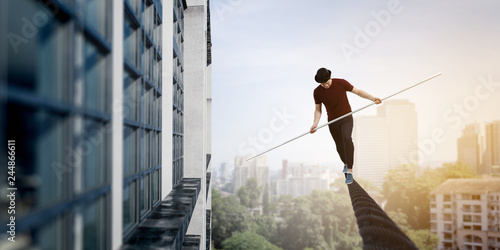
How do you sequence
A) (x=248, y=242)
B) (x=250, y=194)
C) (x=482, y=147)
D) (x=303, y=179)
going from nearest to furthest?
(x=248, y=242), (x=250, y=194), (x=482, y=147), (x=303, y=179)

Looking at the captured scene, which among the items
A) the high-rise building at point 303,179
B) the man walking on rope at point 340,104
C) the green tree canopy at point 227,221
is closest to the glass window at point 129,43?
the man walking on rope at point 340,104

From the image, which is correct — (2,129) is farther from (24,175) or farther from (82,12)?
(82,12)

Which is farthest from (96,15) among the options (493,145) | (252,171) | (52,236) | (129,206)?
(493,145)

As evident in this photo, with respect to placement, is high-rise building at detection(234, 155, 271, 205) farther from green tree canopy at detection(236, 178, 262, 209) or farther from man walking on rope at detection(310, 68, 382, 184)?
man walking on rope at detection(310, 68, 382, 184)

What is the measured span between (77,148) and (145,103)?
2.04 meters

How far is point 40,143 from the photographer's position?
140cm

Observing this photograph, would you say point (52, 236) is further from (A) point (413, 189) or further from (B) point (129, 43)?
(A) point (413, 189)

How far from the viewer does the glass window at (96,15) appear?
73.1 inches

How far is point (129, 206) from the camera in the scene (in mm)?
3107

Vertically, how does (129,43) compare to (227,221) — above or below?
above

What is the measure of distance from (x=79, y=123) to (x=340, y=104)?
4.38 m

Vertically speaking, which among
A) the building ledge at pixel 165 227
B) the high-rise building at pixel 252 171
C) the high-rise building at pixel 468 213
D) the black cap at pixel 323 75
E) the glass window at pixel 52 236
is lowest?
the high-rise building at pixel 468 213

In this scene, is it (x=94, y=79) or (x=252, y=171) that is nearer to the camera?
(x=94, y=79)

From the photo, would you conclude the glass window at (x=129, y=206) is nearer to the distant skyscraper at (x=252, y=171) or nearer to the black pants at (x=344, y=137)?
the black pants at (x=344, y=137)
